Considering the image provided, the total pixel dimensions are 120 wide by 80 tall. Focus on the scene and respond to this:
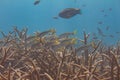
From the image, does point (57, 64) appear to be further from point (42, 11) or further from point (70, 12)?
point (42, 11)

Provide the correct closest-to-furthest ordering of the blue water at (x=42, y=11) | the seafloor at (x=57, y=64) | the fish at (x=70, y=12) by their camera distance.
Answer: the seafloor at (x=57, y=64) → the fish at (x=70, y=12) → the blue water at (x=42, y=11)

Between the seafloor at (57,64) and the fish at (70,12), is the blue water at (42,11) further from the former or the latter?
the seafloor at (57,64)

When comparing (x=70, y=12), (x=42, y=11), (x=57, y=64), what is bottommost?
(x=57, y=64)

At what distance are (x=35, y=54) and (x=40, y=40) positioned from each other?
0.95m

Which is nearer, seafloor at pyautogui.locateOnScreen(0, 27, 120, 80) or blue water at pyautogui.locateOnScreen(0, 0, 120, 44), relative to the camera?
seafloor at pyautogui.locateOnScreen(0, 27, 120, 80)

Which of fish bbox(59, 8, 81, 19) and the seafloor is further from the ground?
fish bbox(59, 8, 81, 19)

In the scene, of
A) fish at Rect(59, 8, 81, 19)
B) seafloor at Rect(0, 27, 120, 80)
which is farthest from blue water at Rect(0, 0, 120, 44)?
seafloor at Rect(0, 27, 120, 80)

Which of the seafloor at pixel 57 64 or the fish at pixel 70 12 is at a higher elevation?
the fish at pixel 70 12

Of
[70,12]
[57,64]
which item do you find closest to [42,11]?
[70,12]

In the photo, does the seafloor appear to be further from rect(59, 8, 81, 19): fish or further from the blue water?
the blue water

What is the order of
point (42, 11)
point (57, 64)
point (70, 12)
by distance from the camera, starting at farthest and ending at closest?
point (42, 11) → point (70, 12) → point (57, 64)

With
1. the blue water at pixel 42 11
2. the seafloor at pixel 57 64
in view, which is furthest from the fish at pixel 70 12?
the blue water at pixel 42 11

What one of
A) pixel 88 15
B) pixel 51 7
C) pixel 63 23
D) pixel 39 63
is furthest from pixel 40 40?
pixel 51 7

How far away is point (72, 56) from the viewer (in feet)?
16.3
